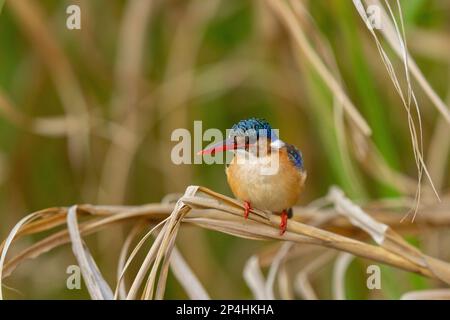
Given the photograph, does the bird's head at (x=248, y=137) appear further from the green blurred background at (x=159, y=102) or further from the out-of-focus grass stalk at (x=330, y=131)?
the green blurred background at (x=159, y=102)

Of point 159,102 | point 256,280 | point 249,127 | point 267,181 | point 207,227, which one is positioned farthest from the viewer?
point 159,102

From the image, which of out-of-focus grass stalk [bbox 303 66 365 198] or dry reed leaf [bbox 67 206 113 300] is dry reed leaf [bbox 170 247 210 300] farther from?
out-of-focus grass stalk [bbox 303 66 365 198]

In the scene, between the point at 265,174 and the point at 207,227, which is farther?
the point at 265,174

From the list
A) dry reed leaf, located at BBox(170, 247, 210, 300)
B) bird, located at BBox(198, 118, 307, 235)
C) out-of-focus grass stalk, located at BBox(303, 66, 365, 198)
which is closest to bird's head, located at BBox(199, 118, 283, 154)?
bird, located at BBox(198, 118, 307, 235)

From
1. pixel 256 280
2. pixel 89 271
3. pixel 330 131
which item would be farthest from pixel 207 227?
pixel 330 131

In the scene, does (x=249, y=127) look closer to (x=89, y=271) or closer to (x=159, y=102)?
(x=89, y=271)

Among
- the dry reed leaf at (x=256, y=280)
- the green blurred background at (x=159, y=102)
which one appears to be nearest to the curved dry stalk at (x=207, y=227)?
the dry reed leaf at (x=256, y=280)
